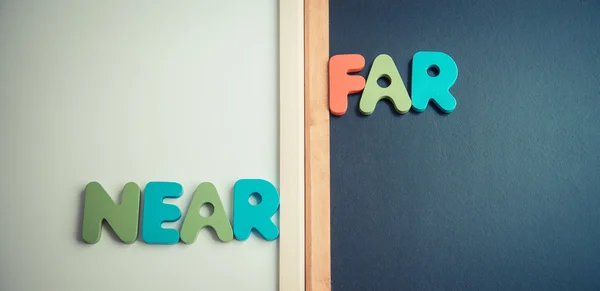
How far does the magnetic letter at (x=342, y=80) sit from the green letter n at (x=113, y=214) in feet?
1.84

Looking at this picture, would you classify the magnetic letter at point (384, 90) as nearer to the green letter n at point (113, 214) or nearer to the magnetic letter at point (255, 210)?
the magnetic letter at point (255, 210)

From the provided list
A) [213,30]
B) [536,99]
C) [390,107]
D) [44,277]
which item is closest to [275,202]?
[390,107]

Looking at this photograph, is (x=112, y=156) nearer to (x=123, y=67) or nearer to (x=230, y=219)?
(x=123, y=67)

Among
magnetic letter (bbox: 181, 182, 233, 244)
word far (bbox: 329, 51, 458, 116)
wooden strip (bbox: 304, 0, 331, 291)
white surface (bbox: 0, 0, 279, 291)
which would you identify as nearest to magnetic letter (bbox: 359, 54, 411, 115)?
word far (bbox: 329, 51, 458, 116)

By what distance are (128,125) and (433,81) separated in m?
0.83

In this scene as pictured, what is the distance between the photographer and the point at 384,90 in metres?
0.91

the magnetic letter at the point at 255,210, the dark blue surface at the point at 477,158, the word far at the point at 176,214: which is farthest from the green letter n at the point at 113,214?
the dark blue surface at the point at 477,158

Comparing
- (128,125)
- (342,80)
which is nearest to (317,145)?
(342,80)

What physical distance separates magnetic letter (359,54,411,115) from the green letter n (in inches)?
25.1

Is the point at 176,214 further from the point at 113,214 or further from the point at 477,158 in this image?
the point at 477,158

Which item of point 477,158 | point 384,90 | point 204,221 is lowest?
point 204,221

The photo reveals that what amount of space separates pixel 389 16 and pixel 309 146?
1.41 feet

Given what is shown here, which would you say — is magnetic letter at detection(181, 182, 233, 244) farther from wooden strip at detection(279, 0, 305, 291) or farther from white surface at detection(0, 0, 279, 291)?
wooden strip at detection(279, 0, 305, 291)

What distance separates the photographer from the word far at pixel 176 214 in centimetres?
88
